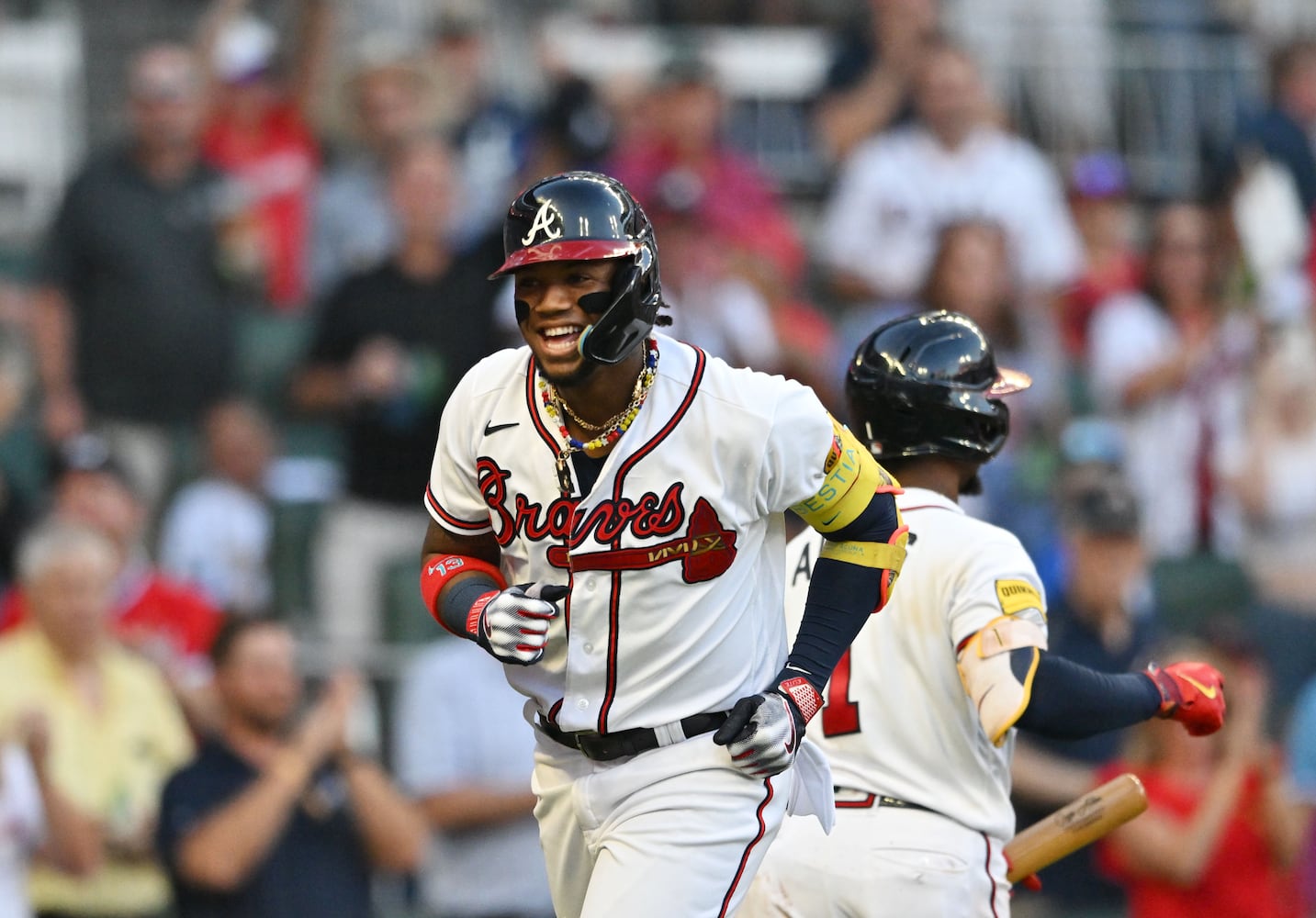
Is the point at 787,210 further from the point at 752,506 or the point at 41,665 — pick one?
the point at 752,506

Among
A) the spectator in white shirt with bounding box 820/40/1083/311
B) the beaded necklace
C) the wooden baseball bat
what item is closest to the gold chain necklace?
the beaded necklace

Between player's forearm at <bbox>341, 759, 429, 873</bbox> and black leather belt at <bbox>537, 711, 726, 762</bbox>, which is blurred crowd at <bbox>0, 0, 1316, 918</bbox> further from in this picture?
black leather belt at <bbox>537, 711, 726, 762</bbox>

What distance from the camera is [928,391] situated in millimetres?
5434

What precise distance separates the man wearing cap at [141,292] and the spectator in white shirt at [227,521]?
0.34 metres

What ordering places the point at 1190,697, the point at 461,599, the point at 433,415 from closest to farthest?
the point at 461,599
the point at 1190,697
the point at 433,415

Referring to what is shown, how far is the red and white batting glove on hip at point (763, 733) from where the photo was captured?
453 cm

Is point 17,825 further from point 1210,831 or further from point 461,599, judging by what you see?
point 1210,831

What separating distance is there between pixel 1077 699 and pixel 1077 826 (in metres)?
0.61

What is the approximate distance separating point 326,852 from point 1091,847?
118 inches

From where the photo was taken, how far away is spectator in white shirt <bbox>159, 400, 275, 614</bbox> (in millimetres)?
9719

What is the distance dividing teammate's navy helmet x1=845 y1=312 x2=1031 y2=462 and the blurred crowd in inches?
102

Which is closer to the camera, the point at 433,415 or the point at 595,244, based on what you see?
the point at 595,244

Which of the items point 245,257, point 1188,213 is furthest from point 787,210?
point 245,257

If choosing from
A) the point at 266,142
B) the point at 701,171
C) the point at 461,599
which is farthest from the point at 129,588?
the point at 461,599
